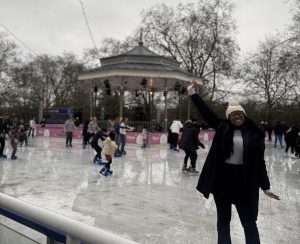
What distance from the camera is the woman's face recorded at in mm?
3590

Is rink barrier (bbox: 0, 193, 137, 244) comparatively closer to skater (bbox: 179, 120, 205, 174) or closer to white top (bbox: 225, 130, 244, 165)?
white top (bbox: 225, 130, 244, 165)

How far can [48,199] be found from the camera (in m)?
6.86

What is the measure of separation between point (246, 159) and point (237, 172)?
145mm

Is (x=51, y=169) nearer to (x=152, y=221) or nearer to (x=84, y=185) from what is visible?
(x=84, y=185)

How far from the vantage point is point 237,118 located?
11.8 feet

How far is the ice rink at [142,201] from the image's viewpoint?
503cm

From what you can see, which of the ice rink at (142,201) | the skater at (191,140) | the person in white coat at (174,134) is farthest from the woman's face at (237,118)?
the person in white coat at (174,134)

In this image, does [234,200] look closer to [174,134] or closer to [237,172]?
[237,172]

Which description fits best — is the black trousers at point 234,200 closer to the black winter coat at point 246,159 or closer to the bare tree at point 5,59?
the black winter coat at point 246,159

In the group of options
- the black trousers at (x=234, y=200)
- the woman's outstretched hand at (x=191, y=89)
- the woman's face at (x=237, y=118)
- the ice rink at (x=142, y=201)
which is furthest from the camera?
the ice rink at (x=142, y=201)

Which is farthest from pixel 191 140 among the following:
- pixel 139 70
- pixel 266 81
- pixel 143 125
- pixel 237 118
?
pixel 266 81

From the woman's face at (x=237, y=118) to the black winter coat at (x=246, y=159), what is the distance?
5cm

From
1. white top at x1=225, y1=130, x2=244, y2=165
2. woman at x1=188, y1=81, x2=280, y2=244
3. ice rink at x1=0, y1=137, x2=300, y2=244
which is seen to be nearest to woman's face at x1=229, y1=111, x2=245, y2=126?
woman at x1=188, y1=81, x2=280, y2=244

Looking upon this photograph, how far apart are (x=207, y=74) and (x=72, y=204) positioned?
36.6 metres
